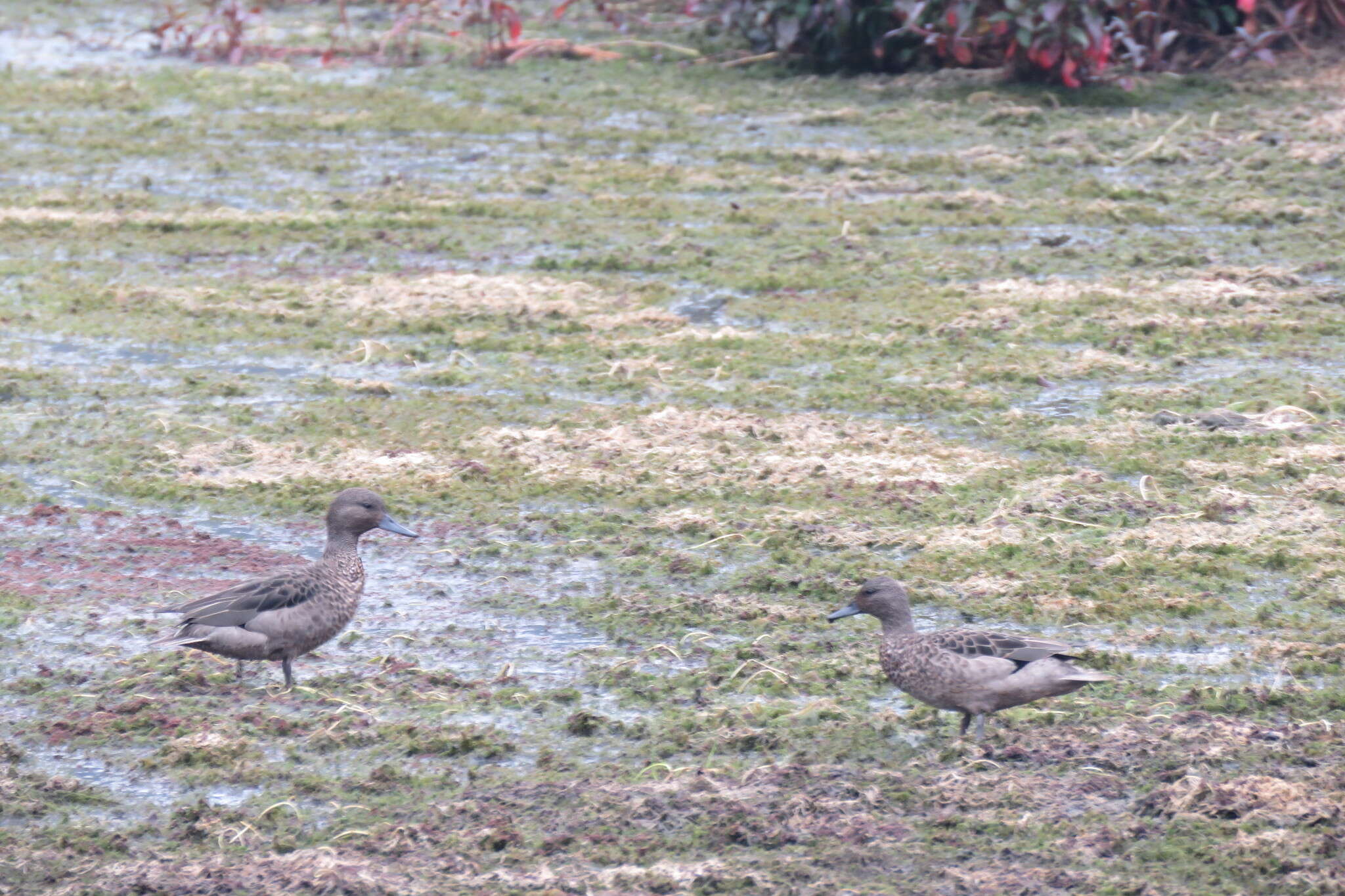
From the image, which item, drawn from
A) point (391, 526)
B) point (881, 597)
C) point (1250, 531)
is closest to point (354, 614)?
point (391, 526)

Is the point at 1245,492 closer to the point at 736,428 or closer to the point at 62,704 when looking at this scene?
the point at 736,428

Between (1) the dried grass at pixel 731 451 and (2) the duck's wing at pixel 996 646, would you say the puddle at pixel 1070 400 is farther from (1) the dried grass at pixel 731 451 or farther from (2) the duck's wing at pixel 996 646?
(2) the duck's wing at pixel 996 646

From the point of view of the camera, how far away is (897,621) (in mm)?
4410

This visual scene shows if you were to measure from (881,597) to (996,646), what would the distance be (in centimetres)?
42

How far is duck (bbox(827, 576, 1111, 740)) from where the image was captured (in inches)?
160

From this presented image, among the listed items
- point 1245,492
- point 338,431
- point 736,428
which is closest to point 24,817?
point 338,431

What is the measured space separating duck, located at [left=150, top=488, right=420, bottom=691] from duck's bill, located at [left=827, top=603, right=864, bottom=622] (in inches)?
54.7

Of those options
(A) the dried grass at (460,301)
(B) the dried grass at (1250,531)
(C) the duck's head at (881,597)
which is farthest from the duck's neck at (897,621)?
(A) the dried grass at (460,301)

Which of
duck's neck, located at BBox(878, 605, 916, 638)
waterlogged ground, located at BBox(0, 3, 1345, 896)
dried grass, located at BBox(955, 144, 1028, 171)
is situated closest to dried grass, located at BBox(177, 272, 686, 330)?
waterlogged ground, located at BBox(0, 3, 1345, 896)

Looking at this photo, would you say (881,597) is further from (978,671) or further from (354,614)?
(354,614)

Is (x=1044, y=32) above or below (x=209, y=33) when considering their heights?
above

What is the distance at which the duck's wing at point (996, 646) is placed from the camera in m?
4.09

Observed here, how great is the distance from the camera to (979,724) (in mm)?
4203

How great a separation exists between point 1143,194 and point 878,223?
1.50 metres
